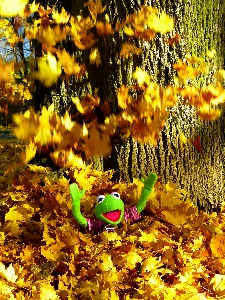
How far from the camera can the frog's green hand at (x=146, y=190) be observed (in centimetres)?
245

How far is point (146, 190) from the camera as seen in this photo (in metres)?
2.48

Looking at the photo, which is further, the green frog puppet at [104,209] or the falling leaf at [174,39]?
the falling leaf at [174,39]

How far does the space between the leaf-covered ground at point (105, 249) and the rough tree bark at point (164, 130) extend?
0.18m

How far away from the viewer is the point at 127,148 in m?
2.89

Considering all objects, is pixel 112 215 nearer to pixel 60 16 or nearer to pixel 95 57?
pixel 95 57

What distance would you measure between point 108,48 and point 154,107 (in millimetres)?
597

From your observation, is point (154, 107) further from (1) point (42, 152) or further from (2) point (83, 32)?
(1) point (42, 152)

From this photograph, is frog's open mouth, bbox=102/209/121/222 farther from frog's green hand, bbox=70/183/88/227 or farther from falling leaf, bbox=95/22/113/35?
falling leaf, bbox=95/22/113/35

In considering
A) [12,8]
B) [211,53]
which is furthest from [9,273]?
[211,53]

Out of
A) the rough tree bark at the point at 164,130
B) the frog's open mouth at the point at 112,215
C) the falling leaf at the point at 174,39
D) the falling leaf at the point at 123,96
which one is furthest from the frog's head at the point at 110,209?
the falling leaf at the point at 174,39

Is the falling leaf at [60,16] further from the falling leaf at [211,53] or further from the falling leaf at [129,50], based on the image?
the falling leaf at [211,53]

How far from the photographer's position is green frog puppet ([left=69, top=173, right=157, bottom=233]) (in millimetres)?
2312

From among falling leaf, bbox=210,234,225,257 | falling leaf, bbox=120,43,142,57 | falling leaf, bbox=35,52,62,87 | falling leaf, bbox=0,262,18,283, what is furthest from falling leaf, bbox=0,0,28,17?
falling leaf, bbox=210,234,225,257

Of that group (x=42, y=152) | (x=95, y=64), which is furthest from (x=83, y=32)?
(x=42, y=152)
